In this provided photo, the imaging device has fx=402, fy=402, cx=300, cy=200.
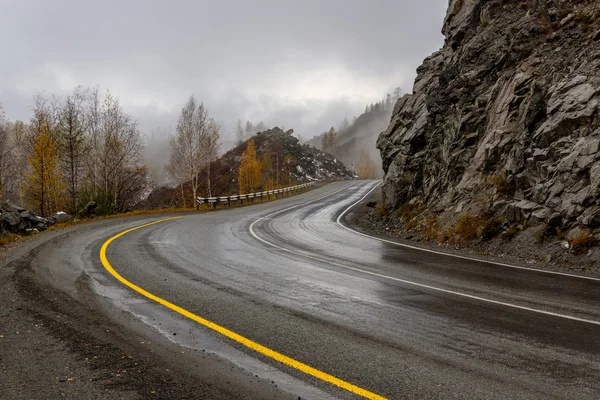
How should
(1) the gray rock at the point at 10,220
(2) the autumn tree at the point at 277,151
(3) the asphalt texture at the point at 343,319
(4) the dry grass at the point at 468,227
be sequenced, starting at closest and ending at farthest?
1. (3) the asphalt texture at the point at 343,319
2. (4) the dry grass at the point at 468,227
3. (1) the gray rock at the point at 10,220
4. (2) the autumn tree at the point at 277,151

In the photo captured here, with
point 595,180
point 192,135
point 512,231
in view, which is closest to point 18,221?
point 512,231

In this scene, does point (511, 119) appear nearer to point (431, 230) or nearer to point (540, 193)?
point (540, 193)

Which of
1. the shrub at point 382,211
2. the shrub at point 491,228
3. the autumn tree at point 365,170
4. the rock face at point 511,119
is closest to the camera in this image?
the rock face at point 511,119

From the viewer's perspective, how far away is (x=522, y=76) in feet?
53.5

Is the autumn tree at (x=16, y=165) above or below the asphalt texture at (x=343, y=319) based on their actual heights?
above

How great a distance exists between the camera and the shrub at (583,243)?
10.7m

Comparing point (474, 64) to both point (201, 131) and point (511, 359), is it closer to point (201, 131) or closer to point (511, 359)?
point (511, 359)

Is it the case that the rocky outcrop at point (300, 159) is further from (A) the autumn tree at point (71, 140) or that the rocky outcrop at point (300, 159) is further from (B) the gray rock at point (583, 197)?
(B) the gray rock at point (583, 197)

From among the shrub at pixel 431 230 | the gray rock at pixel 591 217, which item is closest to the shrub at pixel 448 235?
the shrub at pixel 431 230

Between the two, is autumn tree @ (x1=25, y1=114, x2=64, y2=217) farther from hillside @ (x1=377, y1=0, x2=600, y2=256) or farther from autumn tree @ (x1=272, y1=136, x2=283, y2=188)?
autumn tree @ (x1=272, y1=136, x2=283, y2=188)

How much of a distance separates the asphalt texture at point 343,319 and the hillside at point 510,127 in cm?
351

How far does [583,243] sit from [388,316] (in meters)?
7.90

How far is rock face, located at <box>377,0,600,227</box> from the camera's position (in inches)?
491

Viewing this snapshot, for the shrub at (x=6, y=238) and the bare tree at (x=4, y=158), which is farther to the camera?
the bare tree at (x=4, y=158)
